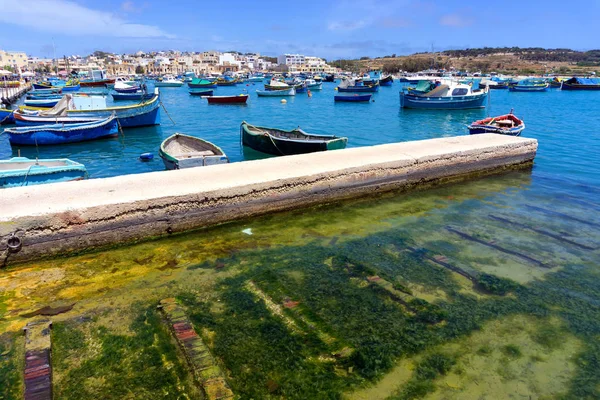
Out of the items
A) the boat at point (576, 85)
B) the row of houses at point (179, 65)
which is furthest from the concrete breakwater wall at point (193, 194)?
the row of houses at point (179, 65)

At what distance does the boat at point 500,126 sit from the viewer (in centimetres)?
1367

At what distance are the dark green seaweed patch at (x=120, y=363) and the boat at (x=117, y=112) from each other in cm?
1760

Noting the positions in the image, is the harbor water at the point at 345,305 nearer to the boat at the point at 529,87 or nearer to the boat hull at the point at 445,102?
the boat hull at the point at 445,102

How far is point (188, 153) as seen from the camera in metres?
11.2

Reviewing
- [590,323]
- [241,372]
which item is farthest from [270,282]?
[590,323]

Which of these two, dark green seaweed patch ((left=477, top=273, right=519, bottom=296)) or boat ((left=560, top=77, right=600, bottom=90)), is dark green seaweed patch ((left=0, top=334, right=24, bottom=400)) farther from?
boat ((left=560, top=77, right=600, bottom=90))

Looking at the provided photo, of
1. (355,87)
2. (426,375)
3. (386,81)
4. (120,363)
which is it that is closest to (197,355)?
(120,363)

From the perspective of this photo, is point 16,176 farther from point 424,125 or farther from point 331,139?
point 424,125

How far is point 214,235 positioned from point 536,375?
187 inches

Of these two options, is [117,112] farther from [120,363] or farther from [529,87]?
[529,87]

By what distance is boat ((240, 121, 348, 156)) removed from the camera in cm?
1197

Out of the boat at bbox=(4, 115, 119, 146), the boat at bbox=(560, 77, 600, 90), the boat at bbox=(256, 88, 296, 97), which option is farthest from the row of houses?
the boat at bbox=(4, 115, 119, 146)

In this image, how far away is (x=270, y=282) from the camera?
5.03 meters

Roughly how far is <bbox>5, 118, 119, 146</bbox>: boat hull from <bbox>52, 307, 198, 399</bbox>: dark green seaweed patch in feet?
50.0
